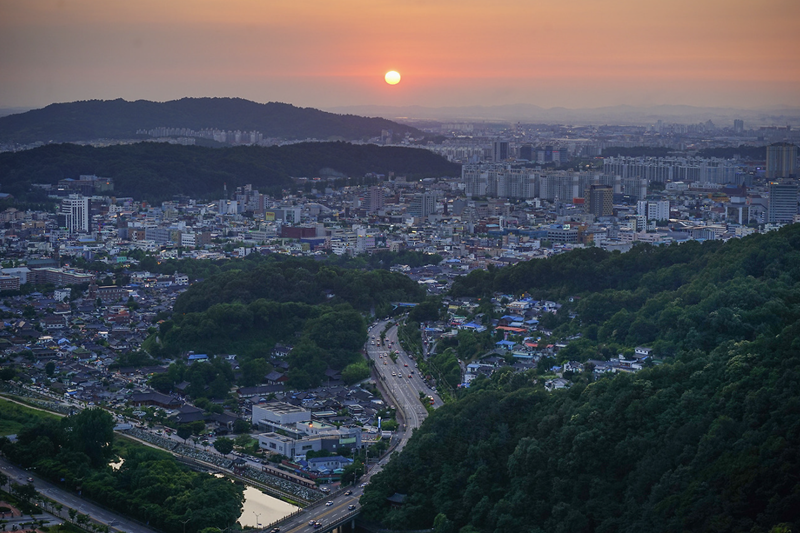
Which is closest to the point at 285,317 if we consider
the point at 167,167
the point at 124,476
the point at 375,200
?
the point at 124,476

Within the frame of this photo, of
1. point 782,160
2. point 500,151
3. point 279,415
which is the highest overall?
point 500,151

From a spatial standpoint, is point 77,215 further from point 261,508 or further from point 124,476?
point 261,508

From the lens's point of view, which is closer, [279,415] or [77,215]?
[279,415]

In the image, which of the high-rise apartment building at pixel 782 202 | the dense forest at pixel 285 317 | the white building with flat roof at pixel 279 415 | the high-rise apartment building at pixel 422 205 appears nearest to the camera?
the white building with flat roof at pixel 279 415

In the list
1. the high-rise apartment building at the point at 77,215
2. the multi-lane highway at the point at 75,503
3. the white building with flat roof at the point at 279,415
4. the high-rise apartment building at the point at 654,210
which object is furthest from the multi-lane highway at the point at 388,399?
the high-rise apartment building at the point at 654,210

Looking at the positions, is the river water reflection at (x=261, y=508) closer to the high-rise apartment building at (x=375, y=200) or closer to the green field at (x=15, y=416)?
the green field at (x=15, y=416)

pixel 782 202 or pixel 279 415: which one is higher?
pixel 782 202
